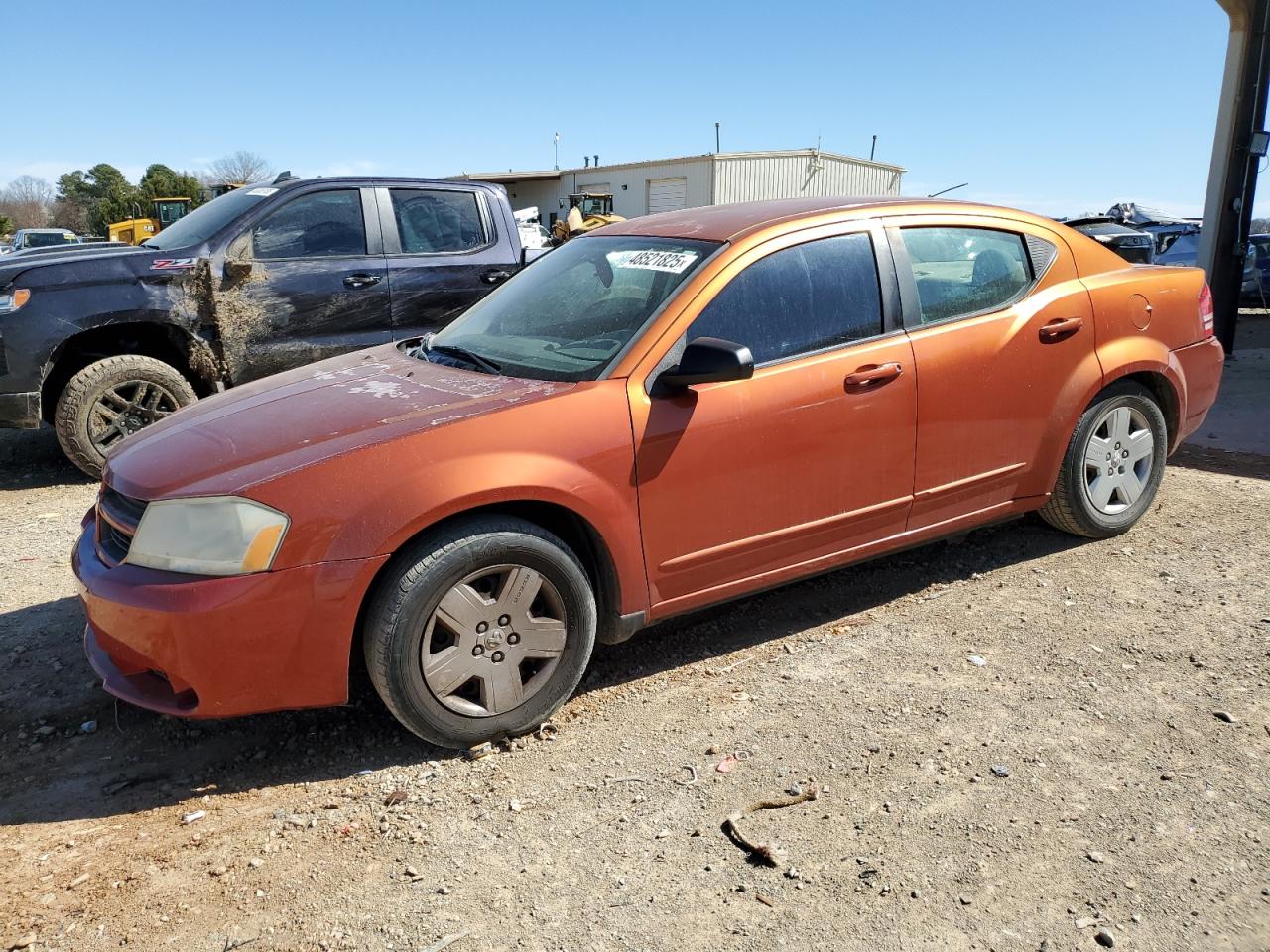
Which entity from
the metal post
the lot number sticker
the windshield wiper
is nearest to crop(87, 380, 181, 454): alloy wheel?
the windshield wiper

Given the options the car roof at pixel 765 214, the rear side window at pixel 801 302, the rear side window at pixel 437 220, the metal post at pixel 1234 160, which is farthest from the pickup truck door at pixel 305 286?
the metal post at pixel 1234 160

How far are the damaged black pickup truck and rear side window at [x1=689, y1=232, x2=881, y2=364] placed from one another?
2.96m

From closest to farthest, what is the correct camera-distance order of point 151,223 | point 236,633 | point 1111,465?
point 236,633
point 1111,465
point 151,223

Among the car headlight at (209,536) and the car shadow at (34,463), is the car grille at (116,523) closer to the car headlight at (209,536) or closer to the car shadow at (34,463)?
the car headlight at (209,536)

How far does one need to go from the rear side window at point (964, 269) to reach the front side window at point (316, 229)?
4348 mm

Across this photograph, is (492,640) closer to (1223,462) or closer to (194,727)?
(194,727)

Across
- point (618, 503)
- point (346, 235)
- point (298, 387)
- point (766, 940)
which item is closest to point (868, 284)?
point (618, 503)

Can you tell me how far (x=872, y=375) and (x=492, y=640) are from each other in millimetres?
1690

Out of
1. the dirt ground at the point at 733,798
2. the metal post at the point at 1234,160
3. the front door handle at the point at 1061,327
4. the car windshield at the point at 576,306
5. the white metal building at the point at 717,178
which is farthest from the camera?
the white metal building at the point at 717,178

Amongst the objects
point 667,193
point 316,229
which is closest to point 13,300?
point 316,229

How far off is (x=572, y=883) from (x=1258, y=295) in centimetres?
1784

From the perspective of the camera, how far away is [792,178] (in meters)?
37.3

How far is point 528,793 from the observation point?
2.84m

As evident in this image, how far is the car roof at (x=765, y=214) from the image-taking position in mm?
3652
